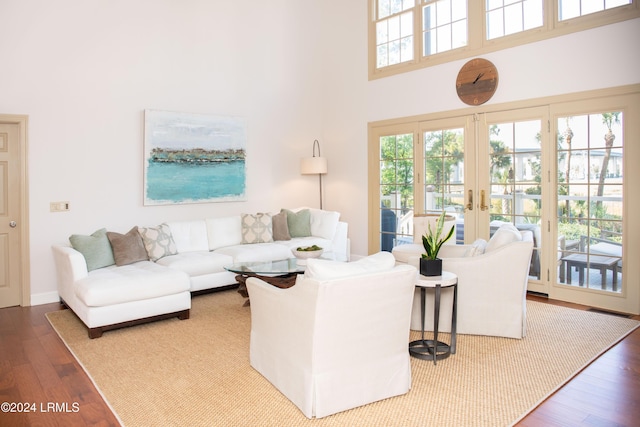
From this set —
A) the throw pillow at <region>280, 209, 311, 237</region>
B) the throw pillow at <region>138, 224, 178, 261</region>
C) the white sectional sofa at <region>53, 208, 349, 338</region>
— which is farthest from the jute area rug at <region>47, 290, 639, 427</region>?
the throw pillow at <region>280, 209, 311, 237</region>

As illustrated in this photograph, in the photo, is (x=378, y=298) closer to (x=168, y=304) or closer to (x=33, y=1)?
(x=168, y=304)

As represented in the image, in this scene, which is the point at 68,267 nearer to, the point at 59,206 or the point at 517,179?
the point at 59,206

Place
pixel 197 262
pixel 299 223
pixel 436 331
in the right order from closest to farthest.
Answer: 1. pixel 436 331
2. pixel 197 262
3. pixel 299 223

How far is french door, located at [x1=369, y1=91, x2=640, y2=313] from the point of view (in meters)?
4.65

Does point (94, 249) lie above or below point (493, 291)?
above

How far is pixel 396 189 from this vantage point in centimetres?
666

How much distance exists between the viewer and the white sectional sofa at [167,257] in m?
4.14

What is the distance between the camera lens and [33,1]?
496cm

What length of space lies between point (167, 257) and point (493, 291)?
340 centimetres

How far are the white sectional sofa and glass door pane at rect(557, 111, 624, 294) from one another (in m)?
2.42

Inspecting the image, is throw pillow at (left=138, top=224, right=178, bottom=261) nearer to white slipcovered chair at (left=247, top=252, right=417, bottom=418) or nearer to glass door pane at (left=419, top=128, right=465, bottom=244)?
white slipcovered chair at (left=247, top=252, right=417, bottom=418)

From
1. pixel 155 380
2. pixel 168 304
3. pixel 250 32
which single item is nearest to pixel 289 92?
pixel 250 32

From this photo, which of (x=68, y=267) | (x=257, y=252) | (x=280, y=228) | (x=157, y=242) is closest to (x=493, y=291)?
(x=257, y=252)

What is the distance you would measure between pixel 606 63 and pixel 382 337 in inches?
148
